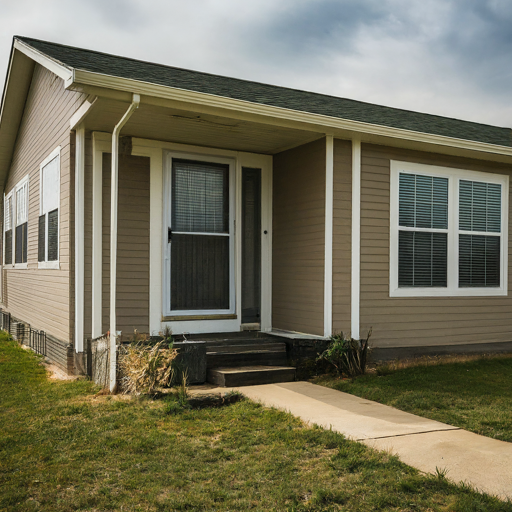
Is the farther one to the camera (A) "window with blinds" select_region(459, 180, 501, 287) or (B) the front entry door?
(A) "window with blinds" select_region(459, 180, 501, 287)

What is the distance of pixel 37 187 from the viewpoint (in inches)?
355

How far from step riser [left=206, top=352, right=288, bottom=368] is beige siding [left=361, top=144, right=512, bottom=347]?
1.24m

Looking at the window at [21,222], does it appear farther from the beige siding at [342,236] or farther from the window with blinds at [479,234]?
the window with blinds at [479,234]

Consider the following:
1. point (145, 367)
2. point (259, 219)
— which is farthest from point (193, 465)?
point (259, 219)

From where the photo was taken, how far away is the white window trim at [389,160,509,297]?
7.64m

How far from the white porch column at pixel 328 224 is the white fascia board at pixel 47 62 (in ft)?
10.1

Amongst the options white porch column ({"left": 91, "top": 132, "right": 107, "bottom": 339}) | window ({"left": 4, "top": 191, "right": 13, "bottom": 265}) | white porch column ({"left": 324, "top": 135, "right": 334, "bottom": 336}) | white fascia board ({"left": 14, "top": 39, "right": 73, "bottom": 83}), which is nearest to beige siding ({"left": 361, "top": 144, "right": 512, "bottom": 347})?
white porch column ({"left": 324, "top": 135, "right": 334, "bottom": 336})

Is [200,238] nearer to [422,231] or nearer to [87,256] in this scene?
[87,256]

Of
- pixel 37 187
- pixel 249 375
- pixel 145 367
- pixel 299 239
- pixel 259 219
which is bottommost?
pixel 249 375

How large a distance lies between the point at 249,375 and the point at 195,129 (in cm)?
283

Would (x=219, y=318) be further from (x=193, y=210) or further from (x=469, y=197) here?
(x=469, y=197)

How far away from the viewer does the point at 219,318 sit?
7418 millimetres

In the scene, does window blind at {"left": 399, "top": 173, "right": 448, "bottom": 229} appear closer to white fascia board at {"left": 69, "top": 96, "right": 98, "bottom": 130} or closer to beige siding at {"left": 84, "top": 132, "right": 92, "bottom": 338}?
beige siding at {"left": 84, "top": 132, "right": 92, "bottom": 338}

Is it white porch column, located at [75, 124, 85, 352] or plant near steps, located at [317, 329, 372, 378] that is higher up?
white porch column, located at [75, 124, 85, 352]
